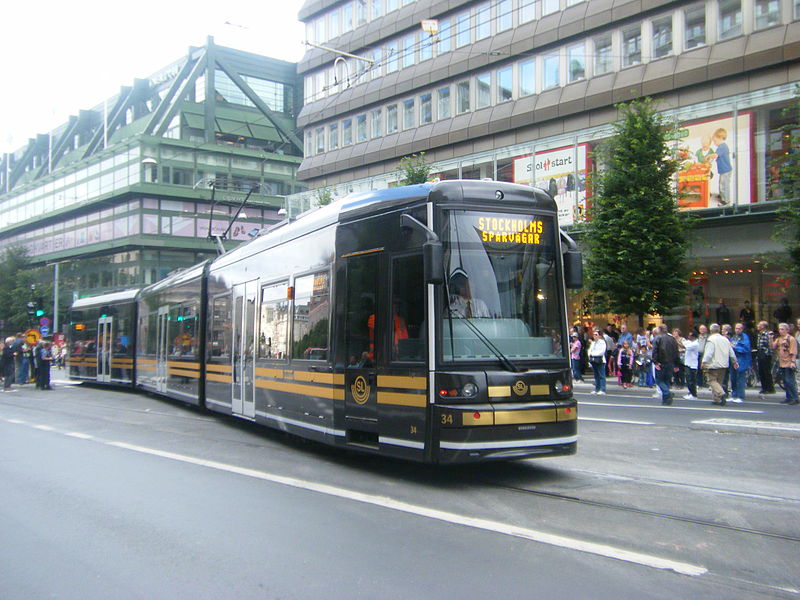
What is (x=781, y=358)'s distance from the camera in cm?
1558

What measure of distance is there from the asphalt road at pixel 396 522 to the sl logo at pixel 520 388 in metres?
0.97

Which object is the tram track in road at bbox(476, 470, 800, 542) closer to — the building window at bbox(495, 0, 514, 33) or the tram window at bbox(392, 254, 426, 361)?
the tram window at bbox(392, 254, 426, 361)

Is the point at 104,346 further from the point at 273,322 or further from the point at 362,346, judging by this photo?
the point at 362,346

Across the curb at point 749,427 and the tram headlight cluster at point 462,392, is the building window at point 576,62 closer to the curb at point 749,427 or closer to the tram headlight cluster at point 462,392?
the curb at point 749,427

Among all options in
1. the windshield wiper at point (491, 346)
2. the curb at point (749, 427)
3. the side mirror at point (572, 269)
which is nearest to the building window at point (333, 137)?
the curb at point (749, 427)

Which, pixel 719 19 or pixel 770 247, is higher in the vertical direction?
pixel 719 19

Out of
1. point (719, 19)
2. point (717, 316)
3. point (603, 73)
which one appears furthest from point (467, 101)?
point (717, 316)

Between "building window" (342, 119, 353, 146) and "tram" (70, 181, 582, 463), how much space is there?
31453 millimetres

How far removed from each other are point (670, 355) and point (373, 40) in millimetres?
27374

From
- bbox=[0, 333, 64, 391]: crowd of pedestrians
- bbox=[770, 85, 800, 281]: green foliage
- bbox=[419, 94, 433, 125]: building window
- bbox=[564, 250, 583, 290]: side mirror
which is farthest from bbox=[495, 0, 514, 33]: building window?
bbox=[564, 250, 583, 290]: side mirror

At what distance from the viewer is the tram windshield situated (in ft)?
24.8

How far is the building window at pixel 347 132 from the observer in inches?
1597

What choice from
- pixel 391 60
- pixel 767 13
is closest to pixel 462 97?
pixel 391 60

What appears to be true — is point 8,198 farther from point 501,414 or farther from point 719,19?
point 501,414
